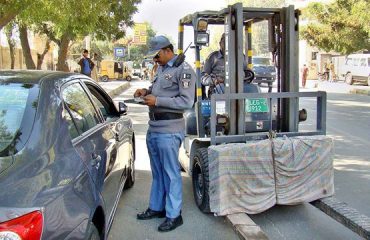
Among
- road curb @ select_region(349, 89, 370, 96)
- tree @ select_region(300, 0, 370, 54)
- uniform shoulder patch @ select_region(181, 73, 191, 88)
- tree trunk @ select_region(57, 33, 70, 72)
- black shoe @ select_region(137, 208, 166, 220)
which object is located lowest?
road curb @ select_region(349, 89, 370, 96)

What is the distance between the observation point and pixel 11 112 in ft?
9.67

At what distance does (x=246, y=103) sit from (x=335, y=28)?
2648cm

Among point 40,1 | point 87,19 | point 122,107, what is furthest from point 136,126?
point 122,107

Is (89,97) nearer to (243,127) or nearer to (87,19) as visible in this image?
(243,127)

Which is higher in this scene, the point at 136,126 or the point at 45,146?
the point at 45,146

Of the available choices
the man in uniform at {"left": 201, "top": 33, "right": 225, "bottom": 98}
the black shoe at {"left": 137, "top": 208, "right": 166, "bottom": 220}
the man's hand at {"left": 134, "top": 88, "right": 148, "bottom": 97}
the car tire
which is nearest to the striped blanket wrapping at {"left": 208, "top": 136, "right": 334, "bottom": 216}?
the black shoe at {"left": 137, "top": 208, "right": 166, "bottom": 220}

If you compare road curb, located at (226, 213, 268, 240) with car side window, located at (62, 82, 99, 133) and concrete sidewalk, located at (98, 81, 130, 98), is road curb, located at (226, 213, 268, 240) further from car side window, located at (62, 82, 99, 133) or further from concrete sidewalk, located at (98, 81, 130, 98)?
concrete sidewalk, located at (98, 81, 130, 98)

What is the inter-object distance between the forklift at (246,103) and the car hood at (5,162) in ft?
7.58

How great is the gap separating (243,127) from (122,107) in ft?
4.53

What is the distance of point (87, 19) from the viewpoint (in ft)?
37.4

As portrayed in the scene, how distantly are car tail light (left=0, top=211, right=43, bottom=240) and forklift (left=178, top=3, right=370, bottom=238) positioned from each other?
8.29ft

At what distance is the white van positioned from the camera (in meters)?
33.6

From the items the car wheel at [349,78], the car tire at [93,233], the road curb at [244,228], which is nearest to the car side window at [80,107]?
the car tire at [93,233]

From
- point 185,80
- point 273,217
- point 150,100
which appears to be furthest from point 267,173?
point 150,100
